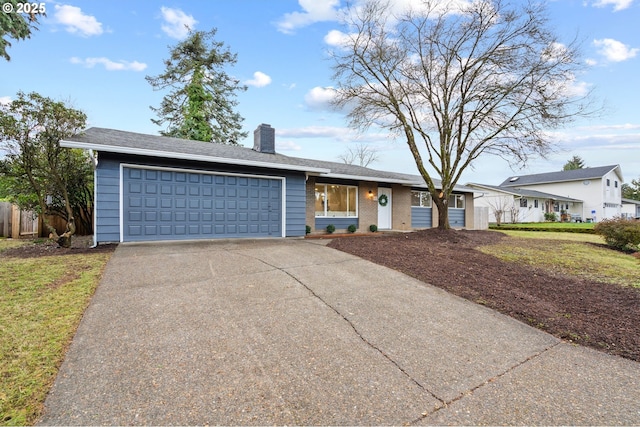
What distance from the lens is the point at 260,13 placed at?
1101cm

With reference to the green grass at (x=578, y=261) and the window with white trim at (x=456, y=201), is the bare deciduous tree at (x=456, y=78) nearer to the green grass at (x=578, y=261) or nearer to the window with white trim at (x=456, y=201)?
the green grass at (x=578, y=261)

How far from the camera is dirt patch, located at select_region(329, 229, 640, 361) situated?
3422 mm

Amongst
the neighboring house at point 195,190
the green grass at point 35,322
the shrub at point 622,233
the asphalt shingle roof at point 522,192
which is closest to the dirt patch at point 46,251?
the neighboring house at point 195,190

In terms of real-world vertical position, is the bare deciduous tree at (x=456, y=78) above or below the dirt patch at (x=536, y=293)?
above

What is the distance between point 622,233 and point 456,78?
25.9 ft

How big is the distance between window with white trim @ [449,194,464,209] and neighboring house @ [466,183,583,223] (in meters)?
7.02

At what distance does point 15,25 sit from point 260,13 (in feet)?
23.9

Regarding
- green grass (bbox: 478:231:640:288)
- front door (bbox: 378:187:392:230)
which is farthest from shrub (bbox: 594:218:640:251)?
front door (bbox: 378:187:392:230)

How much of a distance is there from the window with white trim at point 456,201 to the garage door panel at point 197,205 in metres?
11.8

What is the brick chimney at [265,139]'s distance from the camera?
11.7m

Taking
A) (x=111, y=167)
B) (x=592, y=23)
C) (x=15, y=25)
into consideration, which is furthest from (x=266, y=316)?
(x=592, y=23)

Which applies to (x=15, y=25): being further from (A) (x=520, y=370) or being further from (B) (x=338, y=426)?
(A) (x=520, y=370)

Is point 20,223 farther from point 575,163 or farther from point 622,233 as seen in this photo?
point 575,163

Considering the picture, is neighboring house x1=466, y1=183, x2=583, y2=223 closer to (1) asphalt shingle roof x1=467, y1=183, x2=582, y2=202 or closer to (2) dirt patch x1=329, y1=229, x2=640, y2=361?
(1) asphalt shingle roof x1=467, y1=183, x2=582, y2=202
